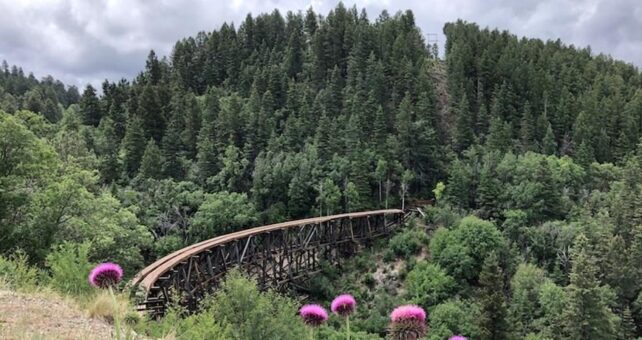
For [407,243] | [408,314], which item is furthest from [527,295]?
[408,314]

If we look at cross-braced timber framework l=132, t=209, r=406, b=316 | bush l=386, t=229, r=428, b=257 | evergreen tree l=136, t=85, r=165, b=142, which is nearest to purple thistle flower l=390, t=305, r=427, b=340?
cross-braced timber framework l=132, t=209, r=406, b=316

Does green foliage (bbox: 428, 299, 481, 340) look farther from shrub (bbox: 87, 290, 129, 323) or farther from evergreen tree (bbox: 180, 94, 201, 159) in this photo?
evergreen tree (bbox: 180, 94, 201, 159)

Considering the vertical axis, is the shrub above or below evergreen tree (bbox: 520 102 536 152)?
below

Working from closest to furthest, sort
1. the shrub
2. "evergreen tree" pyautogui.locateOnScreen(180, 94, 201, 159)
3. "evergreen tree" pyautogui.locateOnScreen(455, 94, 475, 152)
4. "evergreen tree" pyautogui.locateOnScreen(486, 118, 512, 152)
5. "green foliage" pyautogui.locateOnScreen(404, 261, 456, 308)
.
Answer: the shrub
"green foliage" pyautogui.locateOnScreen(404, 261, 456, 308)
"evergreen tree" pyautogui.locateOnScreen(486, 118, 512, 152)
"evergreen tree" pyautogui.locateOnScreen(455, 94, 475, 152)
"evergreen tree" pyautogui.locateOnScreen(180, 94, 201, 159)

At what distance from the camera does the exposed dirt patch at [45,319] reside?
6.16 meters

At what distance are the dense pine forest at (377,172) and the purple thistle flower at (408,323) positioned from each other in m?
5.00

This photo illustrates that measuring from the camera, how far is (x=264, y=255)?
37.7m

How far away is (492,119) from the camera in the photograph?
242ft

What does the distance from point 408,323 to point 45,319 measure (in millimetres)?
4960

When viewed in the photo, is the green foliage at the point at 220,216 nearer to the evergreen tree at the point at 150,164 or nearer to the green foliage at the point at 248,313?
the evergreen tree at the point at 150,164

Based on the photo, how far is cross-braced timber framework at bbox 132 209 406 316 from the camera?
2308 centimetres

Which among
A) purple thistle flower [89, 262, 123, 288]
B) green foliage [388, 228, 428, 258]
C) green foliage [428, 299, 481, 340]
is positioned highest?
purple thistle flower [89, 262, 123, 288]

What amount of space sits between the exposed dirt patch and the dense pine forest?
Answer: 1.24 metres

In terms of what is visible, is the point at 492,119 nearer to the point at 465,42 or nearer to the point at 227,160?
the point at 465,42
